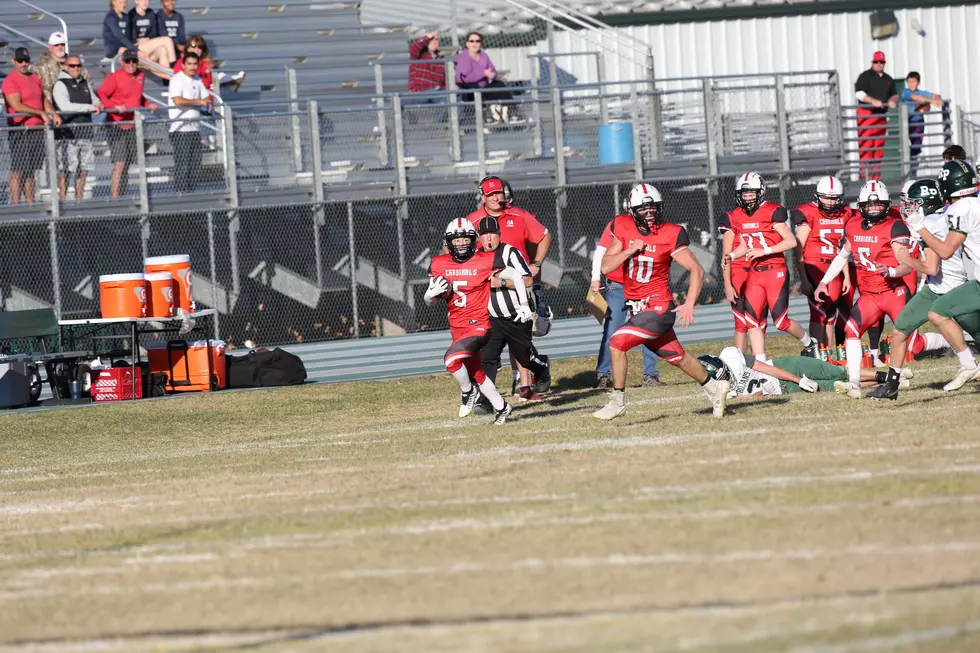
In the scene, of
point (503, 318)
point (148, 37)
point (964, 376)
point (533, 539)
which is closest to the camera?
point (533, 539)

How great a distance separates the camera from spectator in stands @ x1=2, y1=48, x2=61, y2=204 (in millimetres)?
17328

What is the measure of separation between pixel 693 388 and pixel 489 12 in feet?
44.0

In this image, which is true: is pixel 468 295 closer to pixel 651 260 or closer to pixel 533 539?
pixel 651 260

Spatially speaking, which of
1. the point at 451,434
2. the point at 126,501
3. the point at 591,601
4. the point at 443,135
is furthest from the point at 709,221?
the point at 591,601

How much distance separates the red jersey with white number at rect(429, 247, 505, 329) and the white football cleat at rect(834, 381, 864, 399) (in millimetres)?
2756

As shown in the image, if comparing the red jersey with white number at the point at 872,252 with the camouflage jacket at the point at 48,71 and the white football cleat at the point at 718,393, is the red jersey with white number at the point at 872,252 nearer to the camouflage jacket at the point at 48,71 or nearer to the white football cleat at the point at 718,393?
the white football cleat at the point at 718,393

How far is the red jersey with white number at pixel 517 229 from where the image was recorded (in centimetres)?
1321

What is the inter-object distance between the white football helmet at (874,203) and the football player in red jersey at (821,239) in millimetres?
1440

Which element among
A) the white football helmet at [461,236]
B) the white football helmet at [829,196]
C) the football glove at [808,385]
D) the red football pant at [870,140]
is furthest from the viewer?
the red football pant at [870,140]

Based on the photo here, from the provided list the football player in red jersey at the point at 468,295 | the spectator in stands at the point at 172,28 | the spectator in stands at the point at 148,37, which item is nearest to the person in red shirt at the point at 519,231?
the football player in red jersey at the point at 468,295

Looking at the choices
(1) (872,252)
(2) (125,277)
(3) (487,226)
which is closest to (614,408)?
(3) (487,226)

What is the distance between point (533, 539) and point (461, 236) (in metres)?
5.23

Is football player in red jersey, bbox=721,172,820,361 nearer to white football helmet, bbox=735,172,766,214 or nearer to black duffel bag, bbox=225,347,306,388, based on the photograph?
white football helmet, bbox=735,172,766,214

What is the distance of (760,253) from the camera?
527 inches
